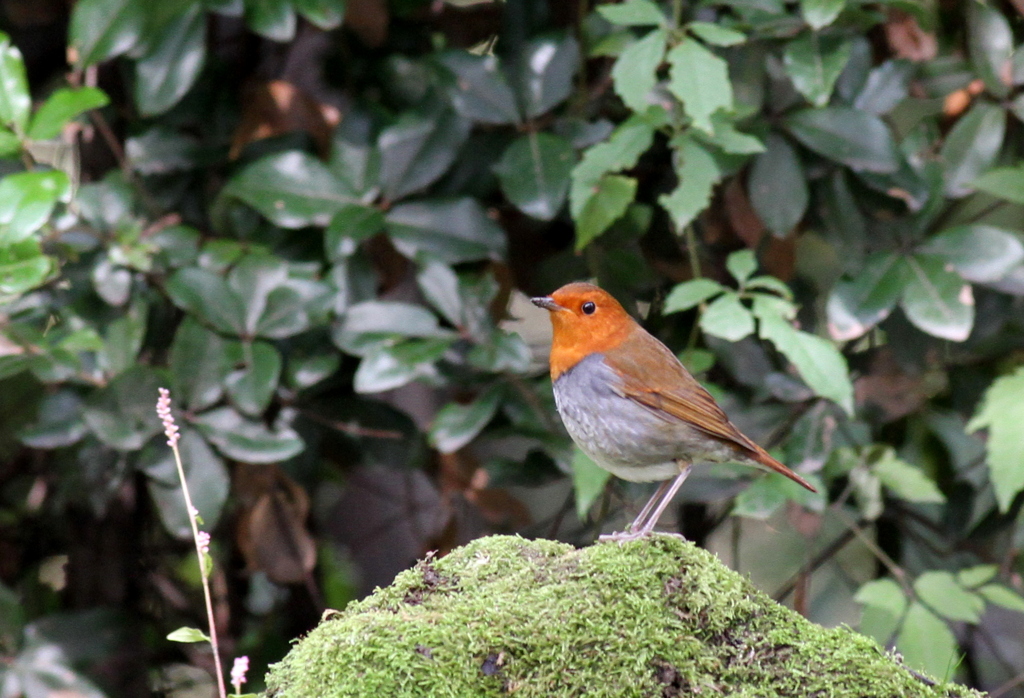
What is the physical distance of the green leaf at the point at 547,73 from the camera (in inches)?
132

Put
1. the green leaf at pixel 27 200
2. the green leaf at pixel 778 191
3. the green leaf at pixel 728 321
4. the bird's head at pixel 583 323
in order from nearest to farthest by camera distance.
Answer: the green leaf at pixel 27 200, the green leaf at pixel 728 321, the bird's head at pixel 583 323, the green leaf at pixel 778 191

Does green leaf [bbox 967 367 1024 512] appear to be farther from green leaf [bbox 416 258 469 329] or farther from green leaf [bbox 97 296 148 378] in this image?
green leaf [bbox 97 296 148 378]

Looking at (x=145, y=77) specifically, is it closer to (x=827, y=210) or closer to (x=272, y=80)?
(x=272, y=80)

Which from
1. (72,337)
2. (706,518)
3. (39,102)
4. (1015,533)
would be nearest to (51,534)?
(72,337)

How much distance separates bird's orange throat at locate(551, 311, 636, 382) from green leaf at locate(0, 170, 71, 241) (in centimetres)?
126

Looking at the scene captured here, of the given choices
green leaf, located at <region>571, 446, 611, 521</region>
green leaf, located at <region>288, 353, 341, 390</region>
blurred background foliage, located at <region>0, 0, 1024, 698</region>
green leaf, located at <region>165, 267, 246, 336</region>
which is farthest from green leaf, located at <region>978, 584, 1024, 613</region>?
green leaf, located at <region>165, 267, 246, 336</region>

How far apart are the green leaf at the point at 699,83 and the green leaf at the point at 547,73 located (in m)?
0.62

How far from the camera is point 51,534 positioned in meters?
Answer: 3.88

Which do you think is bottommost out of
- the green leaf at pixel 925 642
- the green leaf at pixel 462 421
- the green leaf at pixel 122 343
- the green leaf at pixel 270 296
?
the green leaf at pixel 925 642

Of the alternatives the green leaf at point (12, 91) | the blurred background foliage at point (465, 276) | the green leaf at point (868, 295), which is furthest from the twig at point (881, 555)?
the green leaf at point (12, 91)

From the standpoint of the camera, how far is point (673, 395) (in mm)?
2725

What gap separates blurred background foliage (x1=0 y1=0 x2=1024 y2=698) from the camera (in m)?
3.12

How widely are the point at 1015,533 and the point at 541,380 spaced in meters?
1.57

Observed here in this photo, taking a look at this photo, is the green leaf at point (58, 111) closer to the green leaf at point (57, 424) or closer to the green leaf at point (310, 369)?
the green leaf at point (57, 424)
